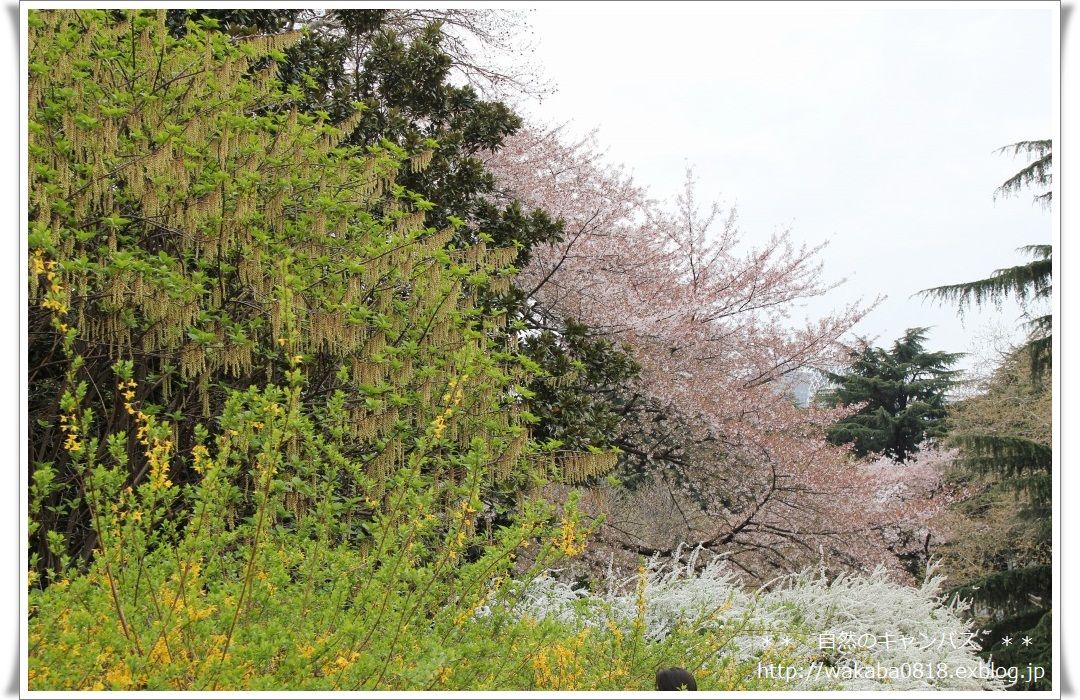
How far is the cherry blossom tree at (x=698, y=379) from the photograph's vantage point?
368 inches

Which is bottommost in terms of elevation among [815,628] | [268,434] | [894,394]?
[815,628]

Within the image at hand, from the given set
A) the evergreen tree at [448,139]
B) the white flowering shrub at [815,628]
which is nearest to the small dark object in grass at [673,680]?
the white flowering shrub at [815,628]

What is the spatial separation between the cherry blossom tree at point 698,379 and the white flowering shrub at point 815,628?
302 cm

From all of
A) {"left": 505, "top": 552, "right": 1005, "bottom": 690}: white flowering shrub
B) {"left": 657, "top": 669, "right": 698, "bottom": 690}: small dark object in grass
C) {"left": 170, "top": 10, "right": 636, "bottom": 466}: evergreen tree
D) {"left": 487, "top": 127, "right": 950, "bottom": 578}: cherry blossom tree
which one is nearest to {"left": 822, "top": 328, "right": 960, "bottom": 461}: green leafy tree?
{"left": 487, "top": 127, "right": 950, "bottom": 578}: cherry blossom tree

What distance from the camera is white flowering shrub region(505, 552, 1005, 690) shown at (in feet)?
15.7

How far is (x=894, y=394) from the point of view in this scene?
21422 mm

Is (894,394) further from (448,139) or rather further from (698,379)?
(448,139)

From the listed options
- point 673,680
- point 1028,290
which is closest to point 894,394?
point 1028,290

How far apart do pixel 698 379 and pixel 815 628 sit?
15.0ft

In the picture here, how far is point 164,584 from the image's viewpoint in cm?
325

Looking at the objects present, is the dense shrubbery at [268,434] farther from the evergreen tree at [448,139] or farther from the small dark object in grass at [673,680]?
the evergreen tree at [448,139]

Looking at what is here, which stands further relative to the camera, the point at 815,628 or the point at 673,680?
the point at 815,628

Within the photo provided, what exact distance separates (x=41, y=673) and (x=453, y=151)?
585cm

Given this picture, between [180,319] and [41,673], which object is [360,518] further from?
[41,673]
